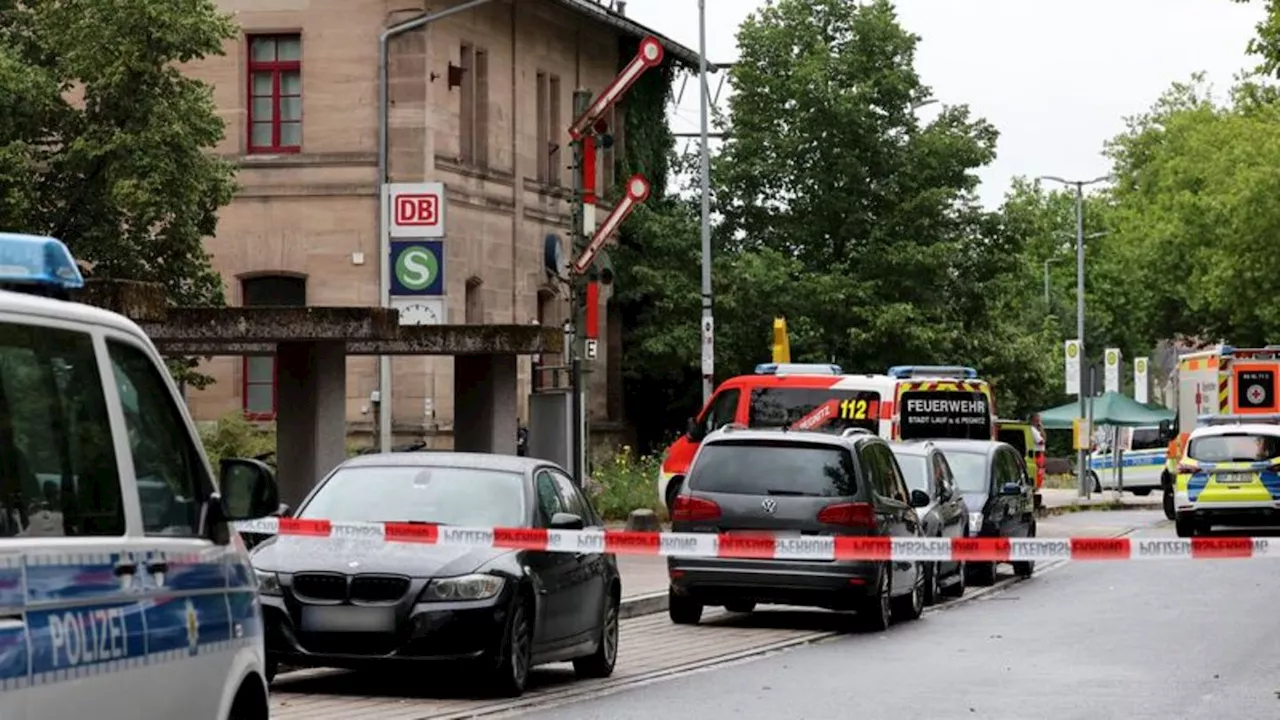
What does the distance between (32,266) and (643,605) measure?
55.0 ft

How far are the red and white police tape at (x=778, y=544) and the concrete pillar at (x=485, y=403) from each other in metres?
6.23

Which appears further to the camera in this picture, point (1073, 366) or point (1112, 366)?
point (1112, 366)

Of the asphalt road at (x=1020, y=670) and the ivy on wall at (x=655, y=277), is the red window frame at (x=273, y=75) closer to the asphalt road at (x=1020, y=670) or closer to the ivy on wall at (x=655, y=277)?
the ivy on wall at (x=655, y=277)

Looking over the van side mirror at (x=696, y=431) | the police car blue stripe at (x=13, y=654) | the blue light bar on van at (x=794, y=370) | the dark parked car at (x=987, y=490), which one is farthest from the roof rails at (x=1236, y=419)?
the police car blue stripe at (x=13, y=654)

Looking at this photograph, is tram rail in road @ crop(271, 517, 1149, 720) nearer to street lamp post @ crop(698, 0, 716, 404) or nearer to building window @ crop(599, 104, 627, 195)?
street lamp post @ crop(698, 0, 716, 404)

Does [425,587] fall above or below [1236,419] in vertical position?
below

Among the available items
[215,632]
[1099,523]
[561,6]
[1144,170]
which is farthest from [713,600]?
[1144,170]

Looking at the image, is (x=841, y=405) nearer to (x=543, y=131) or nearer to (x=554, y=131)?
(x=543, y=131)

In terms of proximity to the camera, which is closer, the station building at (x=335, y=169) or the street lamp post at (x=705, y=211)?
the street lamp post at (x=705, y=211)

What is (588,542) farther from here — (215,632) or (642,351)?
(642,351)

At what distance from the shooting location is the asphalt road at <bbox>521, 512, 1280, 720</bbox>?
15.2m

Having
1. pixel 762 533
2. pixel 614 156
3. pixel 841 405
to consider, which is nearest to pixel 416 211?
pixel 762 533

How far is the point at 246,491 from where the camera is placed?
851 cm

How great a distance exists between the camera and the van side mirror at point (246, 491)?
27.8 ft
